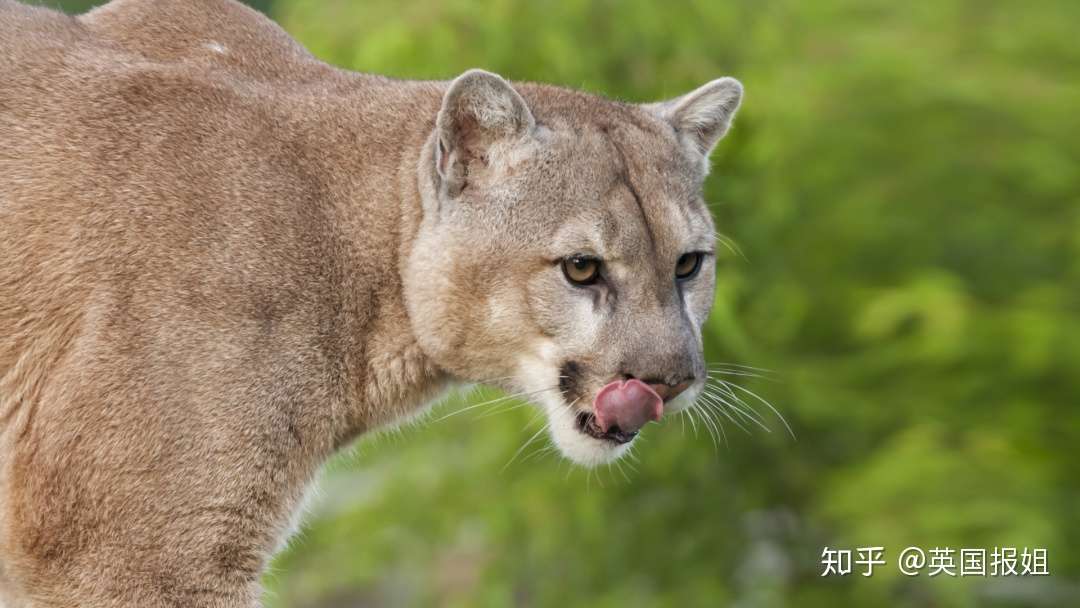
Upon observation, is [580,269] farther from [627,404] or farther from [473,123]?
[473,123]

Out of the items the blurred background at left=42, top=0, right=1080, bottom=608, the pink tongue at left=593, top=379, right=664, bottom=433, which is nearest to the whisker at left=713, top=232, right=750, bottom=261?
the blurred background at left=42, top=0, right=1080, bottom=608

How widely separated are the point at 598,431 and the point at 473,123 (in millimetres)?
1174

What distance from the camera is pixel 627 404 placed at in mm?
5137

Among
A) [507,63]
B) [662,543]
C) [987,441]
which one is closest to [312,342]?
[507,63]

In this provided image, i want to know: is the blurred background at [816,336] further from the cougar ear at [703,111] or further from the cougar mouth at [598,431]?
the cougar mouth at [598,431]

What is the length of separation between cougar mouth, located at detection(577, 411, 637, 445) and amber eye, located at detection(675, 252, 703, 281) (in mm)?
624

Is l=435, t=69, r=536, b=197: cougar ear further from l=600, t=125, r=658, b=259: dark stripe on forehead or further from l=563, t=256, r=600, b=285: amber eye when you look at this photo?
l=563, t=256, r=600, b=285: amber eye

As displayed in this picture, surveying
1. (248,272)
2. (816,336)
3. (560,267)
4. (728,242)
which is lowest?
(248,272)

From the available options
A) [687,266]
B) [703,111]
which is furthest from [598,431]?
[703,111]

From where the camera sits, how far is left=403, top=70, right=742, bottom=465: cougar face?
521 centimetres

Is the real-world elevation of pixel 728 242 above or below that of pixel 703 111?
below

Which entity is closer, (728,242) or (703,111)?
(703,111)

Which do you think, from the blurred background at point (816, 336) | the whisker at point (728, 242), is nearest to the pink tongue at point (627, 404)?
the whisker at point (728, 242)

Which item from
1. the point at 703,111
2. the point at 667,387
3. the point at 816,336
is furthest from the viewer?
the point at 816,336
